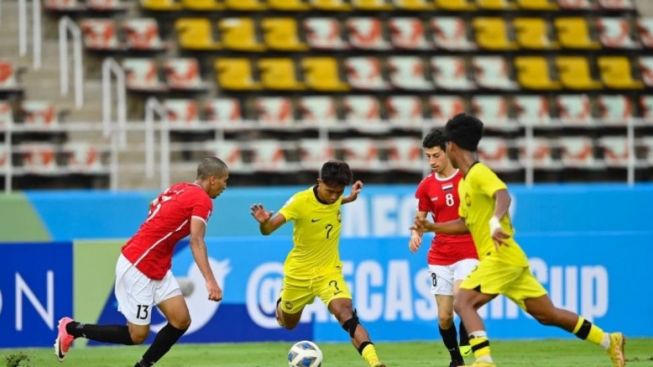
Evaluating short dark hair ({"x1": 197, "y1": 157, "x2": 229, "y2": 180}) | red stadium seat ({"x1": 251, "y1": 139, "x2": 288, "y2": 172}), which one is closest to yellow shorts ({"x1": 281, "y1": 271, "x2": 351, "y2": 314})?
short dark hair ({"x1": 197, "y1": 157, "x2": 229, "y2": 180})

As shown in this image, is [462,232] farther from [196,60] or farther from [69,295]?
[196,60]

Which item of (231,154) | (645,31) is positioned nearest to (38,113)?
(231,154)

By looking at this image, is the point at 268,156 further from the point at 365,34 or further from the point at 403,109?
the point at 365,34

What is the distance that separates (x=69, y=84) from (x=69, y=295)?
7.97 m

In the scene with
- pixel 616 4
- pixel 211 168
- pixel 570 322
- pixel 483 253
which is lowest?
pixel 570 322

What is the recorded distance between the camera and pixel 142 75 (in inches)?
886

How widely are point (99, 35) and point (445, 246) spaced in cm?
1185

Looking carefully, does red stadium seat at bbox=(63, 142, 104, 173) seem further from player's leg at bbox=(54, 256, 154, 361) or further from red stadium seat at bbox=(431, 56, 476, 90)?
player's leg at bbox=(54, 256, 154, 361)

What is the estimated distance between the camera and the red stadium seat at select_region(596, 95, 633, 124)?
78.7ft

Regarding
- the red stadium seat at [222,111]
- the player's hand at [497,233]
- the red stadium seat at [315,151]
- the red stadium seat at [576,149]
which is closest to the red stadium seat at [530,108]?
the red stadium seat at [576,149]

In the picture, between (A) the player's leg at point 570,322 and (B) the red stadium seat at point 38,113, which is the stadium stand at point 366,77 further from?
(A) the player's leg at point 570,322

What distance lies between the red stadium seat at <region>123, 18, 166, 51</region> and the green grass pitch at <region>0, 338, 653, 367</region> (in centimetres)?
858

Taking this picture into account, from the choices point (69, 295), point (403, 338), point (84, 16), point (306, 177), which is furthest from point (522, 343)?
point (84, 16)

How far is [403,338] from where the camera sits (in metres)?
15.4
